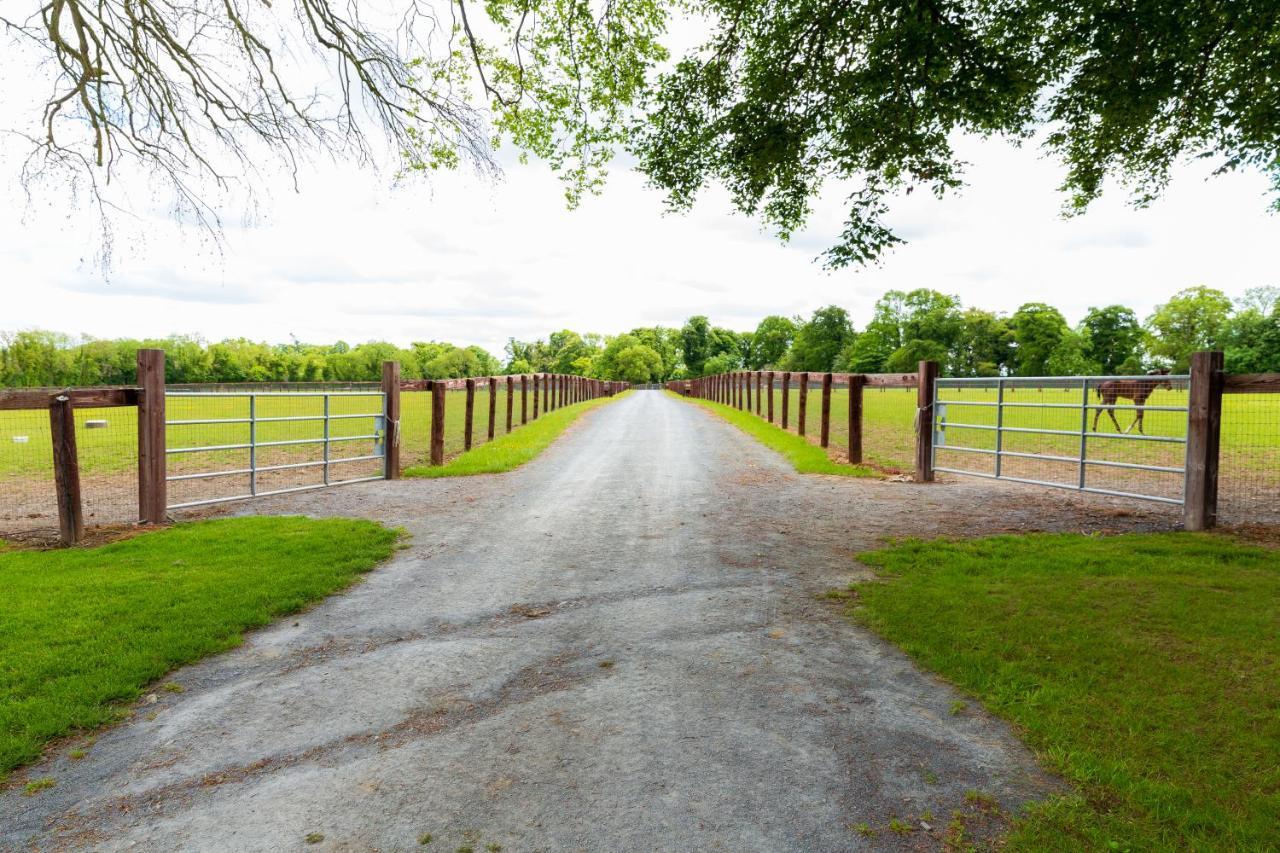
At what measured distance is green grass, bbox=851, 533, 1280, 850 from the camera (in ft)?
7.80

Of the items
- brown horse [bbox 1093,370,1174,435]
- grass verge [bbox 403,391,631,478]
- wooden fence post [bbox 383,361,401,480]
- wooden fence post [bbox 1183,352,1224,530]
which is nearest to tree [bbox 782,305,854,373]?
grass verge [bbox 403,391,631,478]

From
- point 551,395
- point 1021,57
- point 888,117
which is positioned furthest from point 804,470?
point 551,395

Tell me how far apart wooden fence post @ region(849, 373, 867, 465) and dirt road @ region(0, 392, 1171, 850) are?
19.6 feet

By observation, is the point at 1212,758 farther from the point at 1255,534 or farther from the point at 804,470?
the point at 804,470

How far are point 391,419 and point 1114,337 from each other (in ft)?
356

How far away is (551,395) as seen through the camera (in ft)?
91.0

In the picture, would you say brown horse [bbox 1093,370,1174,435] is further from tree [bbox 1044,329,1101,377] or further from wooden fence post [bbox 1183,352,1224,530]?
tree [bbox 1044,329,1101,377]

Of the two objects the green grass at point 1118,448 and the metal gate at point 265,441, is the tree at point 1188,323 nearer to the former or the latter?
the green grass at point 1118,448

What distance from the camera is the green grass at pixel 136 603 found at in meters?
3.23

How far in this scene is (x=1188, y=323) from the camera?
84688 mm

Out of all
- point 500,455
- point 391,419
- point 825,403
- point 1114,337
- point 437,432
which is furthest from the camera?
point 1114,337

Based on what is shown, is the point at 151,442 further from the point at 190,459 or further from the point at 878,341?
the point at 878,341

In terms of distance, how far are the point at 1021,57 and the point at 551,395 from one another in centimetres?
2191

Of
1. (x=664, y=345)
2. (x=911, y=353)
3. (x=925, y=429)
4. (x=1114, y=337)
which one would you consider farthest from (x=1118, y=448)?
(x=664, y=345)
